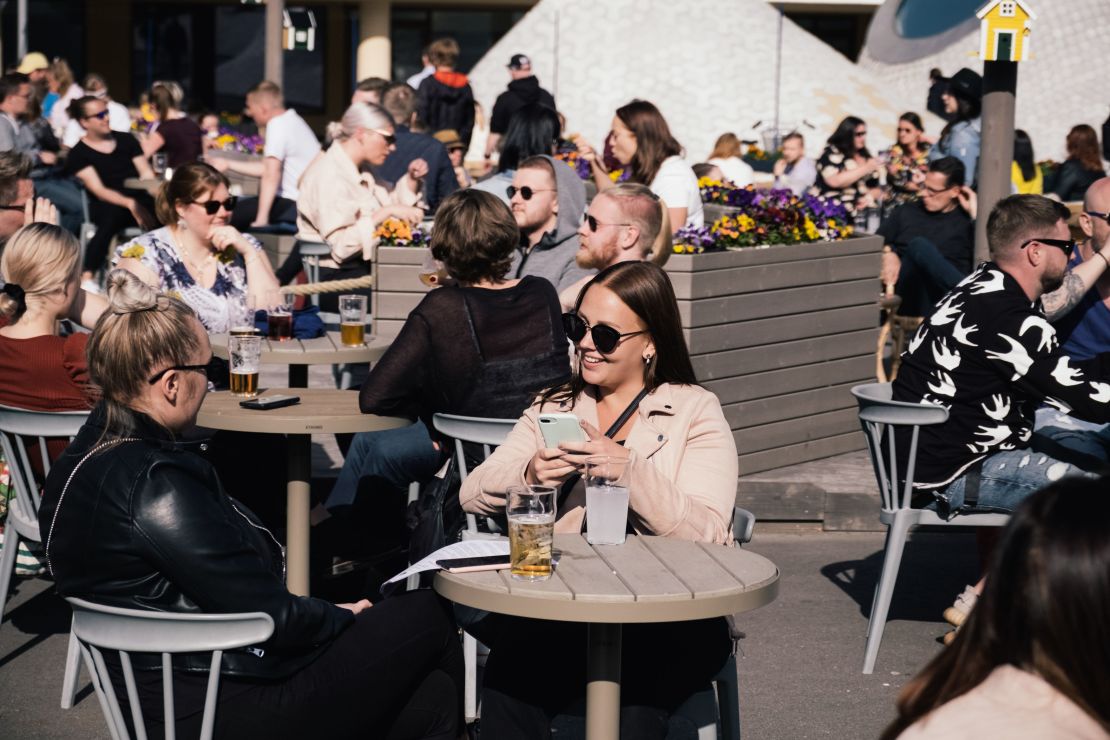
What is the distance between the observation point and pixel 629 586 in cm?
307

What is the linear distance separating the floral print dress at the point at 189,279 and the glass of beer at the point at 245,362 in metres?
1.31

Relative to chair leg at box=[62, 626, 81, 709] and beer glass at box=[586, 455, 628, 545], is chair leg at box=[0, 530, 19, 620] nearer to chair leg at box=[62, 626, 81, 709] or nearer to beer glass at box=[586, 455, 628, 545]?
chair leg at box=[62, 626, 81, 709]

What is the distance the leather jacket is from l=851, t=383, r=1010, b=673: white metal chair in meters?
2.46

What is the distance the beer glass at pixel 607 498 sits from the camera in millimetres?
3393

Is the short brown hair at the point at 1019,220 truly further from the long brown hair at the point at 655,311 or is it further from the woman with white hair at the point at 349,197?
the woman with white hair at the point at 349,197

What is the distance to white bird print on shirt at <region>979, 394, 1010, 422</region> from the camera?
5.11 meters

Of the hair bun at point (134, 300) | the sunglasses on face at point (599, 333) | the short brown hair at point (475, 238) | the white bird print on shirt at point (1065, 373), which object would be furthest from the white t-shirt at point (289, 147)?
the hair bun at point (134, 300)

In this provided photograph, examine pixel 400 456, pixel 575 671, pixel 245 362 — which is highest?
pixel 245 362

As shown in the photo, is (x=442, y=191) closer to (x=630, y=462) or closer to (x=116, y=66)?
(x=630, y=462)

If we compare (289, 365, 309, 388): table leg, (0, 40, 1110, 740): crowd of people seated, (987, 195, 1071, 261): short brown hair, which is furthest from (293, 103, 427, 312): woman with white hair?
(987, 195, 1071, 261): short brown hair

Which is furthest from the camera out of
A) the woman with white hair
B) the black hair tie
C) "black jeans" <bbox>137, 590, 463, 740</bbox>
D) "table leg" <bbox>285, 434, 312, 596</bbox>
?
the woman with white hair

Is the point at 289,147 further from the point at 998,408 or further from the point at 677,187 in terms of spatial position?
the point at 998,408

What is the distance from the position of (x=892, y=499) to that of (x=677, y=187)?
8.65ft

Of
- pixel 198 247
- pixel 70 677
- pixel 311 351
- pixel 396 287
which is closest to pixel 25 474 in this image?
pixel 70 677
